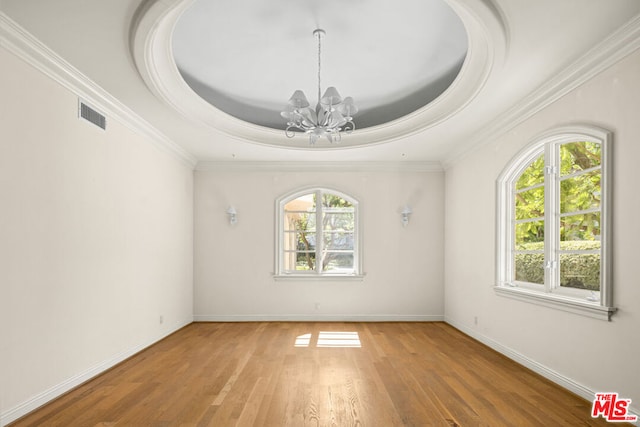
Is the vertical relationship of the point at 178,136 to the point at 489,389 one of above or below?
above

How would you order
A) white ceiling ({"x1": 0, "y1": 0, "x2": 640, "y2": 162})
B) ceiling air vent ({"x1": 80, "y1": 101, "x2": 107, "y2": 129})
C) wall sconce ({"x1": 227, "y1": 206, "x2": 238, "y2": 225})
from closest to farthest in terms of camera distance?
white ceiling ({"x1": 0, "y1": 0, "x2": 640, "y2": 162})
ceiling air vent ({"x1": 80, "y1": 101, "x2": 107, "y2": 129})
wall sconce ({"x1": 227, "y1": 206, "x2": 238, "y2": 225})

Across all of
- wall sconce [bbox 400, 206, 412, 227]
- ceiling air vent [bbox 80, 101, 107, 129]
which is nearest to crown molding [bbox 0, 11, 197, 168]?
ceiling air vent [bbox 80, 101, 107, 129]

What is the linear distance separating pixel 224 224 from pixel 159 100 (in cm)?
311

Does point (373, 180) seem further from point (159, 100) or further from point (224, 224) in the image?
point (159, 100)

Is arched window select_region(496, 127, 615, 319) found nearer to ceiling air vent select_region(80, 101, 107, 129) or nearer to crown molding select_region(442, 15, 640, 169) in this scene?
crown molding select_region(442, 15, 640, 169)

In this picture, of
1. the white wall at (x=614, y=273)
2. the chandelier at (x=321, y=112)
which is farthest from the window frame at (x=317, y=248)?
the chandelier at (x=321, y=112)

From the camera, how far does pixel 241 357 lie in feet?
15.0

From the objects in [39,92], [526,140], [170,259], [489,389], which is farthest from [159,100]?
[489,389]

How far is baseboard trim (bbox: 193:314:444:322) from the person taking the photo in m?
6.78

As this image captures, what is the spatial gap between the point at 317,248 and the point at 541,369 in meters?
3.94

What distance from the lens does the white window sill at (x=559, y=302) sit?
3.08 meters

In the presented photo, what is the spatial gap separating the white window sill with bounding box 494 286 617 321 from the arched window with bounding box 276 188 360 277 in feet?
9.22

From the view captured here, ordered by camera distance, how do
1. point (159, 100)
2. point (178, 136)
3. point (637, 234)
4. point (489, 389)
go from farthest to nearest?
point (178, 136) → point (159, 100) → point (489, 389) → point (637, 234)

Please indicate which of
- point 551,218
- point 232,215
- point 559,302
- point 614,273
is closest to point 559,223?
point 551,218
